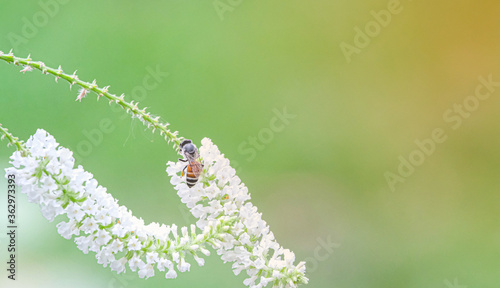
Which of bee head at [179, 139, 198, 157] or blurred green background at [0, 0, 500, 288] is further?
blurred green background at [0, 0, 500, 288]

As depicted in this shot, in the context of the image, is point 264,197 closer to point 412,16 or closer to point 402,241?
point 402,241

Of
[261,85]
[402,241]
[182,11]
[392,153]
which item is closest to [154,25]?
[182,11]

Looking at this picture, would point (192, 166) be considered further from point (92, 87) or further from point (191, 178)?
point (92, 87)

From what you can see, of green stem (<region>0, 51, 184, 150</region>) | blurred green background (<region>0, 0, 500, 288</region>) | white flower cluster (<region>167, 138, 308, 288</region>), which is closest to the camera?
green stem (<region>0, 51, 184, 150</region>)

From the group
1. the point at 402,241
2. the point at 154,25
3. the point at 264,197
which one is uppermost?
the point at 154,25

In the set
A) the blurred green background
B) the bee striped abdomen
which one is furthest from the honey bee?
the blurred green background

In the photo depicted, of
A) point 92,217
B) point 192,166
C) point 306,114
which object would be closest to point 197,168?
point 192,166

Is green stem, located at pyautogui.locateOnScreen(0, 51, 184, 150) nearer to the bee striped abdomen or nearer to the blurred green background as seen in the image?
the bee striped abdomen
